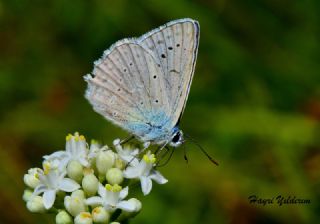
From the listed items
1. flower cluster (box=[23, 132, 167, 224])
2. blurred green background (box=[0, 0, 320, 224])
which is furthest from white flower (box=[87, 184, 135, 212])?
blurred green background (box=[0, 0, 320, 224])

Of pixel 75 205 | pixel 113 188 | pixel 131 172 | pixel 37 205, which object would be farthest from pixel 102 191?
pixel 37 205

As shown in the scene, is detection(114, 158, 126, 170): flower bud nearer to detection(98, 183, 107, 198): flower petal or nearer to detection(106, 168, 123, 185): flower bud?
detection(106, 168, 123, 185): flower bud

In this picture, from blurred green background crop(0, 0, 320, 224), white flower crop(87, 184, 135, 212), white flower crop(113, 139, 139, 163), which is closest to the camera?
white flower crop(87, 184, 135, 212)

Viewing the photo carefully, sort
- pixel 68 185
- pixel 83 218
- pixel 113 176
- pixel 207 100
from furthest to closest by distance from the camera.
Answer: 1. pixel 207 100
2. pixel 113 176
3. pixel 68 185
4. pixel 83 218

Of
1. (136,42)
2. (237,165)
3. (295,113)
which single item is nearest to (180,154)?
(237,165)

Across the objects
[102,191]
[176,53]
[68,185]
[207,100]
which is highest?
[176,53]

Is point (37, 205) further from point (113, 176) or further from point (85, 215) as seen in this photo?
point (113, 176)

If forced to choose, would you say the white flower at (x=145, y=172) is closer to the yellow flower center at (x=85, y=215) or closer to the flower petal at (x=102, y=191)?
the flower petal at (x=102, y=191)
